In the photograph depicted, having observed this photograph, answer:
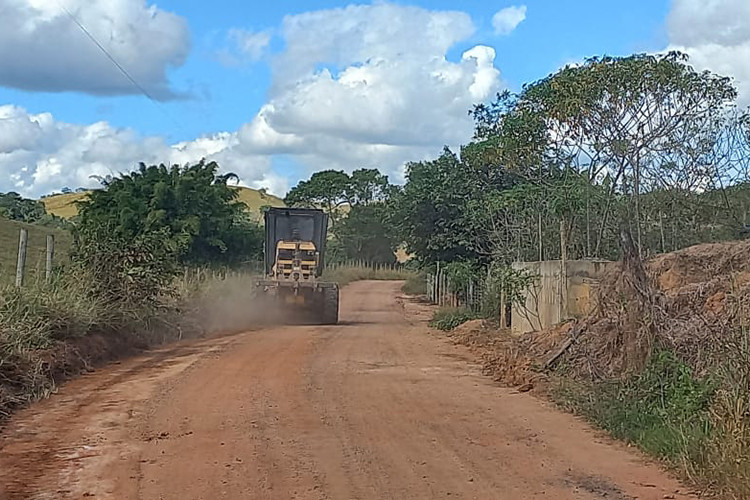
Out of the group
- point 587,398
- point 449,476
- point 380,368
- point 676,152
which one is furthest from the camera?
point 676,152

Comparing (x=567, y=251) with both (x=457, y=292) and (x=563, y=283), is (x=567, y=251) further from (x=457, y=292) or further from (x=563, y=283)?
(x=457, y=292)

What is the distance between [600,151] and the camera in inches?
911

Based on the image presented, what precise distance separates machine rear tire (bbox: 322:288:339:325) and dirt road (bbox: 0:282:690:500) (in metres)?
11.8

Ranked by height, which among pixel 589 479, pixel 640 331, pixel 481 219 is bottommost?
pixel 589 479

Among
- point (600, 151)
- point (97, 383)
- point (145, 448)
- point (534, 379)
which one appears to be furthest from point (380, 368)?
point (600, 151)

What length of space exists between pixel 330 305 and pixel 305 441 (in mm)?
18920

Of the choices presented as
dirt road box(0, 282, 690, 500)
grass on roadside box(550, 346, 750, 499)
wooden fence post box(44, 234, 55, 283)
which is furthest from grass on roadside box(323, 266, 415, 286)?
grass on roadside box(550, 346, 750, 499)

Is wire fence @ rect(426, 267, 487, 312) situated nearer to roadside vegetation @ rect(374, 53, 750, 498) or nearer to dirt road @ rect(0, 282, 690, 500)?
roadside vegetation @ rect(374, 53, 750, 498)

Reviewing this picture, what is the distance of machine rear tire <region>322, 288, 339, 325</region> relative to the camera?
2867cm

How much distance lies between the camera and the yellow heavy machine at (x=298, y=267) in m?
28.4

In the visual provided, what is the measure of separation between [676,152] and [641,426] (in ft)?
42.8

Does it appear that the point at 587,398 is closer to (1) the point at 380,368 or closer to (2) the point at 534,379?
(2) the point at 534,379

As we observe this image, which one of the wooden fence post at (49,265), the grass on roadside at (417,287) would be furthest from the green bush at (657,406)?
the grass on roadside at (417,287)

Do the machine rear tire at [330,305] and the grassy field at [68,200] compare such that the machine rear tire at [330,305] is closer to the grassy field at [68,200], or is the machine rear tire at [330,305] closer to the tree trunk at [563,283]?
the tree trunk at [563,283]
